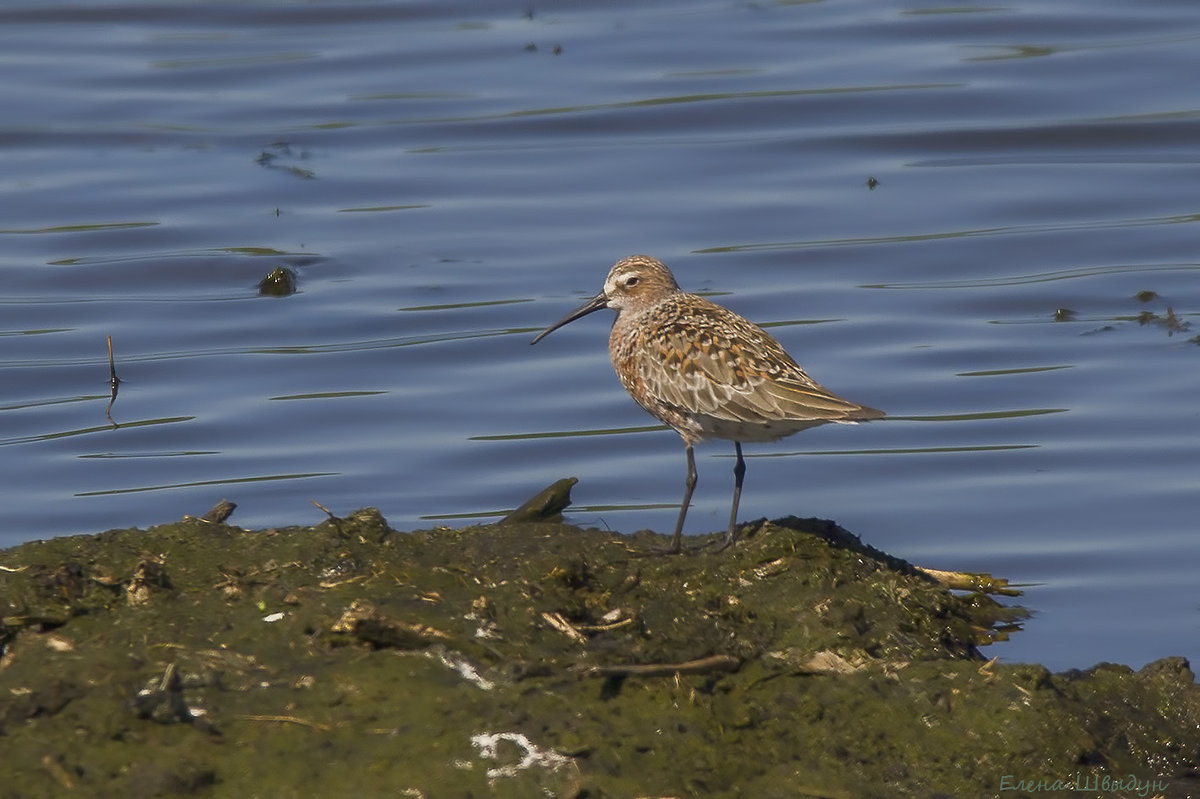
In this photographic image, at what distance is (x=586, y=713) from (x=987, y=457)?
572 cm

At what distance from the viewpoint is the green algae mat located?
5.42 m

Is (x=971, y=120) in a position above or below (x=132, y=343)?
Result: above

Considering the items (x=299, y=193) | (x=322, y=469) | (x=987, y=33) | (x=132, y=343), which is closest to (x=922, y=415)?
(x=322, y=469)

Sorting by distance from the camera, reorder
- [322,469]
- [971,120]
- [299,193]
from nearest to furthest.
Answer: [322,469]
[299,193]
[971,120]

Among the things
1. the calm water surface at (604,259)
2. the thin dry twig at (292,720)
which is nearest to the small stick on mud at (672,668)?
the thin dry twig at (292,720)

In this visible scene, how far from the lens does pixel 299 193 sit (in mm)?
16469

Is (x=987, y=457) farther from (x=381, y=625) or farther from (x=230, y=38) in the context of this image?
(x=230, y=38)

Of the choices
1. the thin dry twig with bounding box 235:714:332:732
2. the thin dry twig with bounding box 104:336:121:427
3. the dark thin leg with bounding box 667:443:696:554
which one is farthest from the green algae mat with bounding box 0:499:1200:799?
the thin dry twig with bounding box 104:336:121:427

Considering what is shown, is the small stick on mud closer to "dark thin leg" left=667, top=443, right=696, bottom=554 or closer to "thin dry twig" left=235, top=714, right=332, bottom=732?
"thin dry twig" left=235, top=714, right=332, bottom=732

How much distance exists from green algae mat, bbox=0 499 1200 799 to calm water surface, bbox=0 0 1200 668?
1625 mm

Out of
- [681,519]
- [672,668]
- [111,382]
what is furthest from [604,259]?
[672,668]

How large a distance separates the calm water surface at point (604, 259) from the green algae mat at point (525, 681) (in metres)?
1.62

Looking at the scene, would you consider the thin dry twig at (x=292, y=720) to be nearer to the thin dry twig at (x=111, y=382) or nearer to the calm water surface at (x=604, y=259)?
the calm water surface at (x=604, y=259)

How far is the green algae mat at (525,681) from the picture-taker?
5.42 metres
